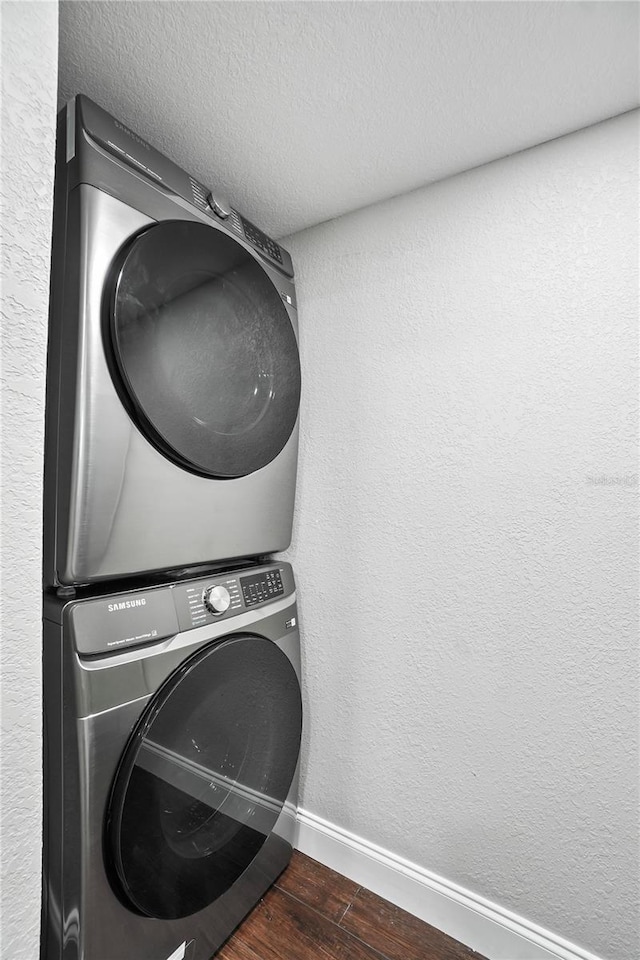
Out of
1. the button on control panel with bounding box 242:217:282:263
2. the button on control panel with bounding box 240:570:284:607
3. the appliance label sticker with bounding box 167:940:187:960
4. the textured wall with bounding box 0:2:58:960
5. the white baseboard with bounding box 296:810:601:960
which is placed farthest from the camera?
the button on control panel with bounding box 242:217:282:263

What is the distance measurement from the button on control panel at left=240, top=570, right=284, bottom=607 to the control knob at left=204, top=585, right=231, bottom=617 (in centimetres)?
10

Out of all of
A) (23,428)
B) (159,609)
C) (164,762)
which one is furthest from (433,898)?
(23,428)

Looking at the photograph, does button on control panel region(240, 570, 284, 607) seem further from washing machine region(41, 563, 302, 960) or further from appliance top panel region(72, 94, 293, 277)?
appliance top panel region(72, 94, 293, 277)

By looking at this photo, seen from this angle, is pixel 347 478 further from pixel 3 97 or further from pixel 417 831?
pixel 3 97

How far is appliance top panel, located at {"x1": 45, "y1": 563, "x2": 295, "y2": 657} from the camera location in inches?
36.4

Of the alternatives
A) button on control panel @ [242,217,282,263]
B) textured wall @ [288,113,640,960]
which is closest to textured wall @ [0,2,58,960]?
button on control panel @ [242,217,282,263]

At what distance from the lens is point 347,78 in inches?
41.9

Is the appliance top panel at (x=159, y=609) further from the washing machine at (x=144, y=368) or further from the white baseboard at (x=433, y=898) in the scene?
the white baseboard at (x=433, y=898)

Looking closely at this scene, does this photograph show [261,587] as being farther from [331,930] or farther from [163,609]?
[331,930]

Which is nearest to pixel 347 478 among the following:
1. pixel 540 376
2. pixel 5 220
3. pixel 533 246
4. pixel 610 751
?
pixel 540 376

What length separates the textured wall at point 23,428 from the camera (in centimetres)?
62

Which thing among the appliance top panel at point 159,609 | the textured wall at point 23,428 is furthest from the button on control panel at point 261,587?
the textured wall at point 23,428

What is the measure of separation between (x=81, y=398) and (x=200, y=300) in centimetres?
39

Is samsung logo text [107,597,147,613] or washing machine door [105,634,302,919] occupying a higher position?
samsung logo text [107,597,147,613]
